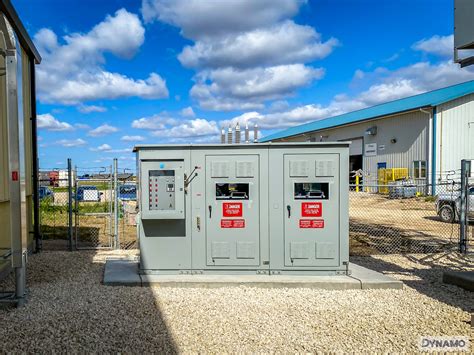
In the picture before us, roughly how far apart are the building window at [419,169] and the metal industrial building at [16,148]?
24.2 metres

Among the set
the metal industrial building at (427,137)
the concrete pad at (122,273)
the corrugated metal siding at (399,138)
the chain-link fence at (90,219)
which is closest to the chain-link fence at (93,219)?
the chain-link fence at (90,219)

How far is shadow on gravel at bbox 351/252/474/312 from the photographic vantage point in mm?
6391

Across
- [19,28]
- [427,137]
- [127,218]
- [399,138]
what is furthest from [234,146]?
[399,138]

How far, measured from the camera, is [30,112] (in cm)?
996

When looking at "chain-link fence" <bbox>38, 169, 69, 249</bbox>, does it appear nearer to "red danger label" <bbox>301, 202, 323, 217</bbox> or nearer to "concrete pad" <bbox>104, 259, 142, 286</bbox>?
"concrete pad" <bbox>104, 259, 142, 286</bbox>

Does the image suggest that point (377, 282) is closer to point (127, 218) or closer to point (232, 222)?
point (232, 222)

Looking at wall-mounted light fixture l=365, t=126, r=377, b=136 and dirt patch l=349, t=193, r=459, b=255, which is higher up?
wall-mounted light fixture l=365, t=126, r=377, b=136

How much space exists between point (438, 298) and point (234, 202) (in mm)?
3447

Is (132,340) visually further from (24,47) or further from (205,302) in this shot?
(24,47)

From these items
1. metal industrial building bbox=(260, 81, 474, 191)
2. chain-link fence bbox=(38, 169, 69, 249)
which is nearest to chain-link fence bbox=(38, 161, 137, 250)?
chain-link fence bbox=(38, 169, 69, 249)

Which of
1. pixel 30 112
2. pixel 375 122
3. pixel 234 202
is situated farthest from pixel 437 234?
pixel 375 122

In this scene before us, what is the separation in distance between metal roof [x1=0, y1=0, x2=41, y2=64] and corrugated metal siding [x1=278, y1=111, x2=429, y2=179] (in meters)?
24.4

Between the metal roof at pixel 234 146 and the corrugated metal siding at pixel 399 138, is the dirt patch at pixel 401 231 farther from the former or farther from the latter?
the corrugated metal siding at pixel 399 138

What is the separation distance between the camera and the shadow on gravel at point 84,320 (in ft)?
14.7
